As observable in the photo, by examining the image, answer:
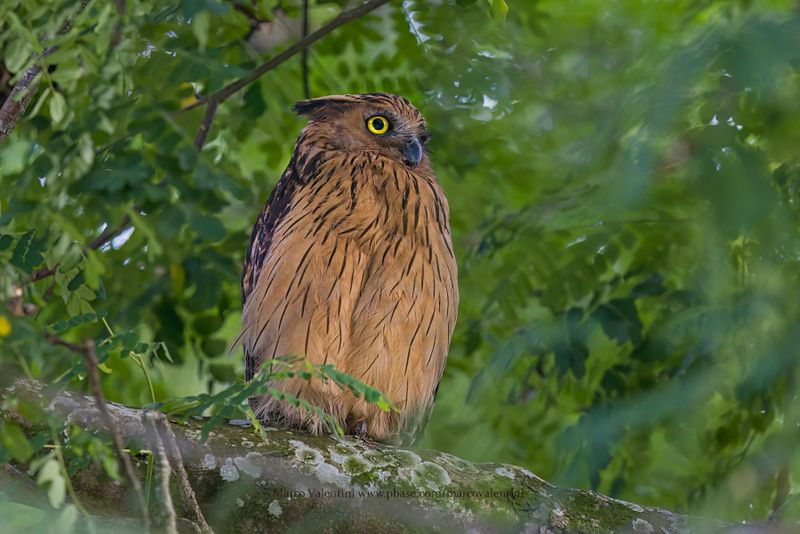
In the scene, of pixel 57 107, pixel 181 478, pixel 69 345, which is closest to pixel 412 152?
pixel 57 107

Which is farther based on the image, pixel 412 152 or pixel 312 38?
pixel 412 152

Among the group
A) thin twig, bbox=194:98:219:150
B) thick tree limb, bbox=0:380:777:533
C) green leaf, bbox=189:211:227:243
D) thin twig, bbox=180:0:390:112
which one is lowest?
thick tree limb, bbox=0:380:777:533

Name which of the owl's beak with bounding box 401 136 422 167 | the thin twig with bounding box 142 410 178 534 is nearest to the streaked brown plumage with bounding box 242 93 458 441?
the owl's beak with bounding box 401 136 422 167

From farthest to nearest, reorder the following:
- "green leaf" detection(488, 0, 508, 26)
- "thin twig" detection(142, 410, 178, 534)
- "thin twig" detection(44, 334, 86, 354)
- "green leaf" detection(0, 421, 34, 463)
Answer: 1. "green leaf" detection(488, 0, 508, 26)
2. "green leaf" detection(0, 421, 34, 463)
3. "thin twig" detection(142, 410, 178, 534)
4. "thin twig" detection(44, 334, 86, 354)

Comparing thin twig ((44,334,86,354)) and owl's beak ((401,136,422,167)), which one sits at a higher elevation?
owl's beak ((401,136,422,167))

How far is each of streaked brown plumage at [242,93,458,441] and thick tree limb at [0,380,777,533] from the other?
61 centimetres

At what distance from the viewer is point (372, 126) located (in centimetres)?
440

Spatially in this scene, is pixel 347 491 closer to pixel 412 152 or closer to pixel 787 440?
pixel 787 440

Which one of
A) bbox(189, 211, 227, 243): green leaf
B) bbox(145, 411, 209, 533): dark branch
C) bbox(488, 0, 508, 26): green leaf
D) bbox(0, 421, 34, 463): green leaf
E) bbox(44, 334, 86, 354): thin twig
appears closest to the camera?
bbox(44, 334, 86, 354): thin twig

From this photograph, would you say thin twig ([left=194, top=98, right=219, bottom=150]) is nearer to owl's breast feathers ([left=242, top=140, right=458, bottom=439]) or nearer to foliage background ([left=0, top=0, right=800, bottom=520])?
foliage background ([left=0, top=0, right=800, bottom=520])

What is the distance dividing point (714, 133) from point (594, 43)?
235 cm

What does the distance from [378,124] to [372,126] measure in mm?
28

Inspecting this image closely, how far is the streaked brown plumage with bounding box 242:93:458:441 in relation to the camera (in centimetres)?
375

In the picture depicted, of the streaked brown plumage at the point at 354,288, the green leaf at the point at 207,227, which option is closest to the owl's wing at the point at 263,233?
the streaked brown plumage at the point at 354,288
